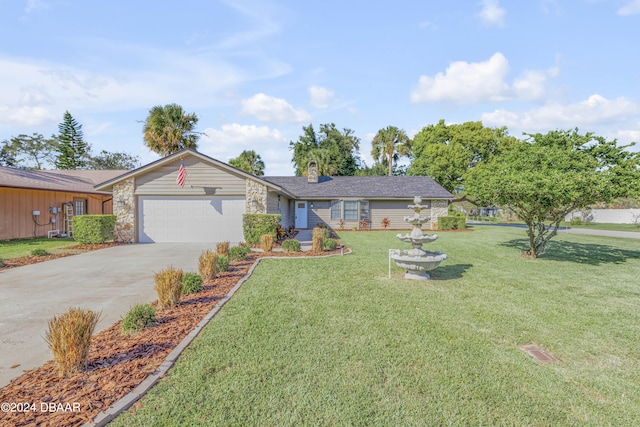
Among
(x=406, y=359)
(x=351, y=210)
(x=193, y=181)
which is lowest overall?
(x=406, y=359)

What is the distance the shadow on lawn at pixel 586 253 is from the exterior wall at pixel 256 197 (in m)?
10.8

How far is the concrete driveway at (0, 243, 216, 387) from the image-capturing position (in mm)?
3592

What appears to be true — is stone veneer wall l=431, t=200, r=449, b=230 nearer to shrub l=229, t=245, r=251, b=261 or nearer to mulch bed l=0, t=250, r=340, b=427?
shrub l=229, t=245, r=251, b=261

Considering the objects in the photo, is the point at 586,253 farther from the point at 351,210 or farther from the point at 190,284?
the point at 190,284

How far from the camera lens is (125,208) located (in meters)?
13.6

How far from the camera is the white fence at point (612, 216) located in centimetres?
3061

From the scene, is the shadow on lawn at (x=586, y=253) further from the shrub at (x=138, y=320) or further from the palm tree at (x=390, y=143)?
the palm tree at (x=390, y=143)


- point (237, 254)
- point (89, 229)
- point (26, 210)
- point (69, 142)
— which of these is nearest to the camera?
point (237, 254)

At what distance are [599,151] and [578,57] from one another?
136 inches

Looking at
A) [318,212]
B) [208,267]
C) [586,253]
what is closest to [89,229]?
[208,267]

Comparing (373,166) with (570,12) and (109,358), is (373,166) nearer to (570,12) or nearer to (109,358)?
(570,12)

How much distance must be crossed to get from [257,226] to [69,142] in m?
36.3

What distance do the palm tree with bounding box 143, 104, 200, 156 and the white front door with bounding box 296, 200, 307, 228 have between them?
9769 mm

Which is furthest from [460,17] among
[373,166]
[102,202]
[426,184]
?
[373,166]
